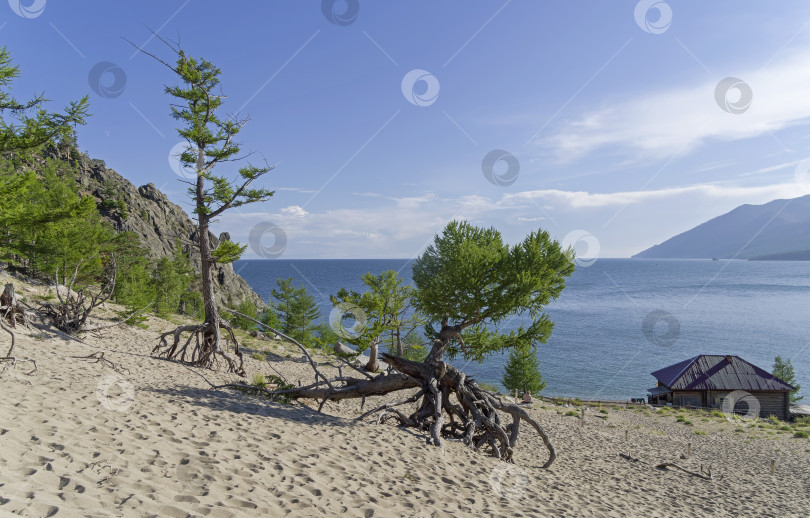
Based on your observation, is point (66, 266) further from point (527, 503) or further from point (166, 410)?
point (527, 503)

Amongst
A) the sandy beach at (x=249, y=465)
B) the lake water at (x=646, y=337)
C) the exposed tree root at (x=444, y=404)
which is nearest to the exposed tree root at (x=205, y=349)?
the sandy beach at (x=249, y=465)

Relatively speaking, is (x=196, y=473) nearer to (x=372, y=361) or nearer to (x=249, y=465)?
(x=249, y=465)

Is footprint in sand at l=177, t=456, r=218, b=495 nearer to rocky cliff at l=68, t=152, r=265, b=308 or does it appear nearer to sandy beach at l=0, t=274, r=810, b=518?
sandy beach at l=0, t=274, r=810, b=518

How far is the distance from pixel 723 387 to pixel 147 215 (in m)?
98.6

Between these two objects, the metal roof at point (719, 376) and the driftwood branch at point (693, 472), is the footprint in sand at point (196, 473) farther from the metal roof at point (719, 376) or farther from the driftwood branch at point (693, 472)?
the metal roof at point (719, 376)

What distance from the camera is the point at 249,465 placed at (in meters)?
6.87

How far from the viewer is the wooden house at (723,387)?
128 feet

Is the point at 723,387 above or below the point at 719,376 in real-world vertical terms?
below

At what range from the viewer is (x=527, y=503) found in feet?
26.9

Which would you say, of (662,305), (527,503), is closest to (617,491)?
(527,503)

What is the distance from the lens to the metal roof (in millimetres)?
39281

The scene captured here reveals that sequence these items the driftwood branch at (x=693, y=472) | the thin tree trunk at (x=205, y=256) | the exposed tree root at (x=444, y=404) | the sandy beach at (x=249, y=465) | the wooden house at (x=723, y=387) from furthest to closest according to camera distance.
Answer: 1. the wooden house at (x=723, y=387)
2. the thin tree trunk at (x=205, y=256)
3. the driftwood branch at (x=693, y=472)
4. the exposed tree root at (x=444, y=404)
5. the sandy beach at (x=249, y=465)

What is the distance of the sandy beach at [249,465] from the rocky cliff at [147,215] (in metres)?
63.1

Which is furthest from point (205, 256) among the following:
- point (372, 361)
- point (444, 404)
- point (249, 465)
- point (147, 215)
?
point (147, 215)
